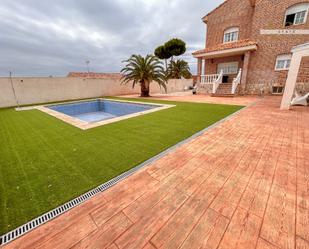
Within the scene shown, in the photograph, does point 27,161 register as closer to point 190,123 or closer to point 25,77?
point 190,123

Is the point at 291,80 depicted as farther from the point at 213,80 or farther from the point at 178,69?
the point at 178,69

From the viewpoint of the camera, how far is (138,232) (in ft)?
4.42

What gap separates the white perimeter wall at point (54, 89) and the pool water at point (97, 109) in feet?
10.8

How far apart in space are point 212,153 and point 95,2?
419 inches

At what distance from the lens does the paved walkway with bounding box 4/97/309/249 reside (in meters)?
1.28

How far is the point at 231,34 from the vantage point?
13.6 metres

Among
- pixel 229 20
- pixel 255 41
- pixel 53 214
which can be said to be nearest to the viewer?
pixel 53 214

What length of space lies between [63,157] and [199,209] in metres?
2.72

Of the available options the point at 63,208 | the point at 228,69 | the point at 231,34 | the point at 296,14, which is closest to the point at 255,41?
the point at 296,14

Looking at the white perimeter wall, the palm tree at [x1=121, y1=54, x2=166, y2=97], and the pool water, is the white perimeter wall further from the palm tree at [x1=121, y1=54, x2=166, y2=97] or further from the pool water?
the palm tree at [x1=121, y1=54, x2=166, y2=97]

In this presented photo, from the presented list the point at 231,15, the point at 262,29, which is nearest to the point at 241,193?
the point at 262,29

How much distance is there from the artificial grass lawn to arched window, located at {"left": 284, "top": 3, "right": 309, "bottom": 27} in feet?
39.5

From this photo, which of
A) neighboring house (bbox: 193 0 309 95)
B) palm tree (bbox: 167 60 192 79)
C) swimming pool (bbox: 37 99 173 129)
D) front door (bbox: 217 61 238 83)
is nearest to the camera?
swimming pool (bbox: 37 99 173 129)

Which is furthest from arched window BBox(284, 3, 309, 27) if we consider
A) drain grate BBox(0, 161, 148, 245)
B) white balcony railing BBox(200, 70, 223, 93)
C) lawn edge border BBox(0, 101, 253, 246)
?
drain grate BBox(0, 161, 148, 245)
